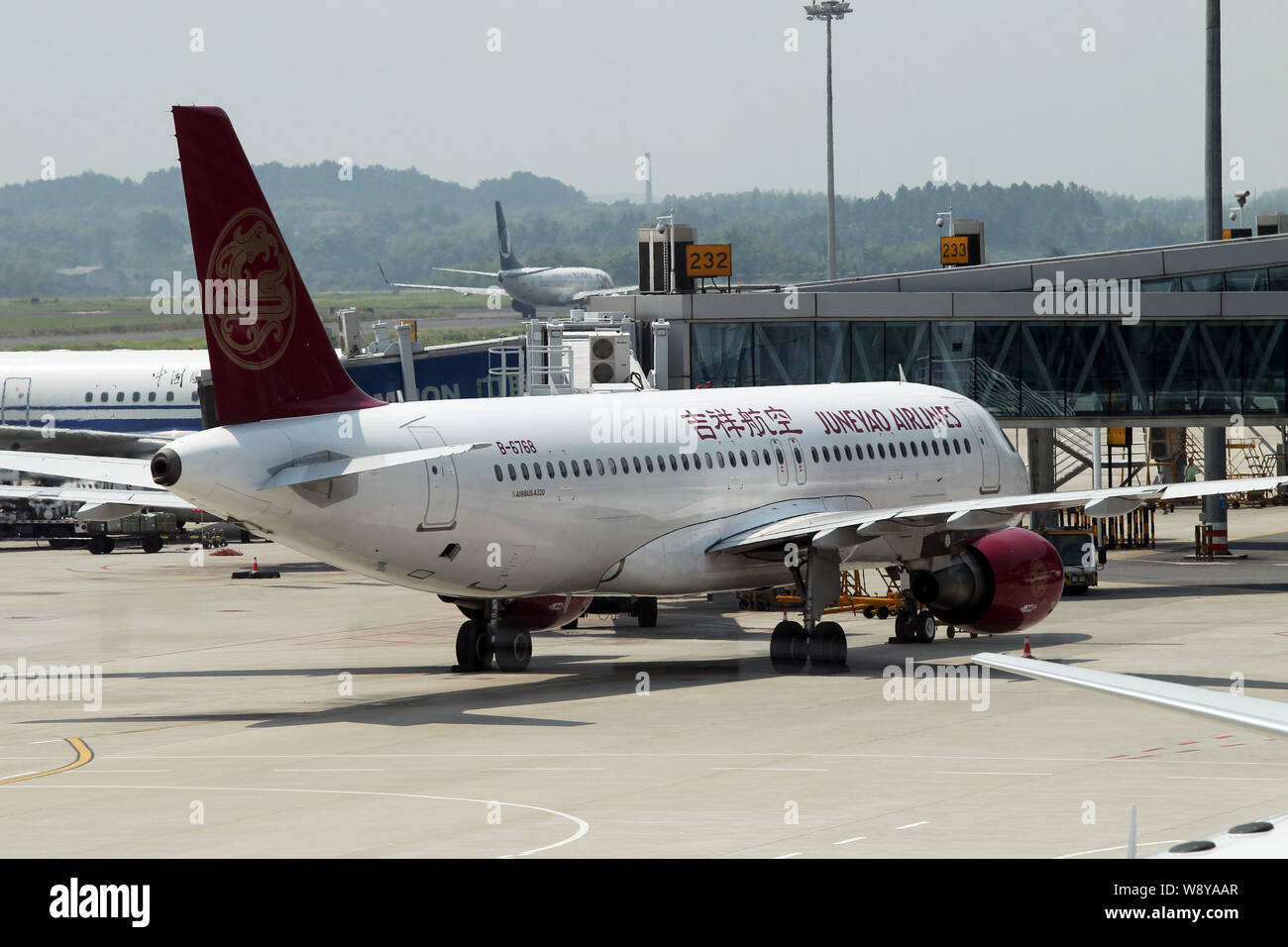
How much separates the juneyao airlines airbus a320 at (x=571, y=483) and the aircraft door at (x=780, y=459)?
0.04 metres

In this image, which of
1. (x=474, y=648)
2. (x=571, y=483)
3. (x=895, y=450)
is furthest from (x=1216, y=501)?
(x=571, y=483)

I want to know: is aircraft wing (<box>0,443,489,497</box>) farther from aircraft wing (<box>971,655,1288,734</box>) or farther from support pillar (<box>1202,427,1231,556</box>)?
support pillar (<box>1202,427,1231,556</box>)

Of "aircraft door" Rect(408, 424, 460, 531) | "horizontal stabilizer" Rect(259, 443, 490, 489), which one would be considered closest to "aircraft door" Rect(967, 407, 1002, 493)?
"aircraft door" Rect(408, 424, 460, 531)

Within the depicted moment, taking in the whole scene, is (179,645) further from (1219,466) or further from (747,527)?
(1219,466)

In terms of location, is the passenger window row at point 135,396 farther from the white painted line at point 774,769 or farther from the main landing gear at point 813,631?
the white painted line at point 774,769

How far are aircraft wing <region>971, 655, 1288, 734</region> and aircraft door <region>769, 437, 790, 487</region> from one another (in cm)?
2339

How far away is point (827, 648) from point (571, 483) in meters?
5.60

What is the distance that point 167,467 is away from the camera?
82.0 feet

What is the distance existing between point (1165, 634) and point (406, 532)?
17.1m

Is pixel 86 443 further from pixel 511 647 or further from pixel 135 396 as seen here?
pixel 511 647

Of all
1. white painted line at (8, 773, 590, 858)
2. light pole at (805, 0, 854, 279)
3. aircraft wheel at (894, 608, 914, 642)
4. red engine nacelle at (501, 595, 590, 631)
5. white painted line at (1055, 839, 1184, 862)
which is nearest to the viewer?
white painted line at (1055, 839, 1184, 862)

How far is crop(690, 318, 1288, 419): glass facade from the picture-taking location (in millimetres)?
48562

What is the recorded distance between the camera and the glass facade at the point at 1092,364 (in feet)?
159
